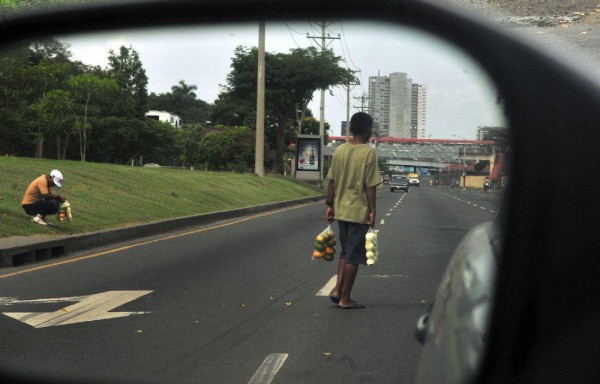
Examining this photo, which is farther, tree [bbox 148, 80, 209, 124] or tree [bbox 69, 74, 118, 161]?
tree [bbox 69, 74, 118, 161]

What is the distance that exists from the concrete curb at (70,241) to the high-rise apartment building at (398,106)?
8858mm

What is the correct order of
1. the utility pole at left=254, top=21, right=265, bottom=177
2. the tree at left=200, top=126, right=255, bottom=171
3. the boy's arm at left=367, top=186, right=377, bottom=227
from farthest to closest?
1. the tree at left=200, top=126, right=255, bottom=171
2. the boy's arm at left=367, top=186, right=377, bottom=227
3. the utility pole at left=254, top=21, right=265, bottom=177

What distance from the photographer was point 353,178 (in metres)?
4.81

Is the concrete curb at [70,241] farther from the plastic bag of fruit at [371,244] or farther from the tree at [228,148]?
the tree at [228,148]

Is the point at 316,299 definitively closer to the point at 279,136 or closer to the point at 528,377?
the point at 528,377

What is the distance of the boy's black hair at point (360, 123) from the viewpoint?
3.62 metres

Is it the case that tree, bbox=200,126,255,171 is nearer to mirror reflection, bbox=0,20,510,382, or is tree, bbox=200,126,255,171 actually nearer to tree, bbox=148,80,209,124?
tree, bbox=148,80,209,124

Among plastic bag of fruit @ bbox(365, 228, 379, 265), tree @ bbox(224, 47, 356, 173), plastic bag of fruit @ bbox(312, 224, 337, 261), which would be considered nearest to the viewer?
plastic bag of fruit @ bbox(365, 228, 379, 265)

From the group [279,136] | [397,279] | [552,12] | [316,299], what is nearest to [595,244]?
[397,279]

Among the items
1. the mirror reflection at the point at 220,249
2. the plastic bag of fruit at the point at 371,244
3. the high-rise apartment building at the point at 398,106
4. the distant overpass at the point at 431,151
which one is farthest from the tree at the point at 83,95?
the high-rise apartment building at the point at 398,106

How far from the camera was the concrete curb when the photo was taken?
11.7 meters

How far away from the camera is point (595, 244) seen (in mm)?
1790

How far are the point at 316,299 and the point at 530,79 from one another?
615 centimetres

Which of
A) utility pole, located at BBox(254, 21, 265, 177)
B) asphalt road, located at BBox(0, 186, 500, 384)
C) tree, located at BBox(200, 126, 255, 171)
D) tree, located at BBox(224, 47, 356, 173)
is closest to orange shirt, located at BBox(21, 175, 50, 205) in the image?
asphalt road, located at BBox(0, 186, 500, 384)
